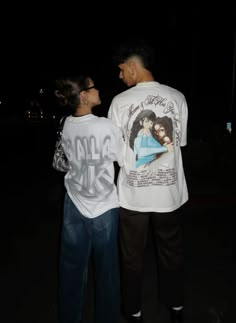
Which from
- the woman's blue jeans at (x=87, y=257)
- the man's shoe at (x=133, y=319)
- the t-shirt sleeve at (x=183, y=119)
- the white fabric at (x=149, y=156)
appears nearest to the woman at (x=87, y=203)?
the woman's blue jeans at (x=87, y=257)

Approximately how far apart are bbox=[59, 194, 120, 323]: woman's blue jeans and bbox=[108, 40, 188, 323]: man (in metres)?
0.20

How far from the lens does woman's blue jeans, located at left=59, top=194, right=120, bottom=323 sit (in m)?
2.53

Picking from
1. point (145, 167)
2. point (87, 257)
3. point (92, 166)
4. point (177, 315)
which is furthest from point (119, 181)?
point (177, 315)

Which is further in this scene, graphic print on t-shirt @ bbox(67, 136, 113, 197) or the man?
the man

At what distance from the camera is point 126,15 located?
985 inches

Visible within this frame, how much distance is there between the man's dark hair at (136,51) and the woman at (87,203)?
0.99 feet

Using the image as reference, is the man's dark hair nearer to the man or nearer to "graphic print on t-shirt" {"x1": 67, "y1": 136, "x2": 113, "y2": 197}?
the man

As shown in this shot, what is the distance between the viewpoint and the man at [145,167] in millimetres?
2535

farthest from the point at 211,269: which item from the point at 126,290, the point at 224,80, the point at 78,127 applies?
the point at 224,80

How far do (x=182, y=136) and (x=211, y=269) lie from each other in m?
1.70

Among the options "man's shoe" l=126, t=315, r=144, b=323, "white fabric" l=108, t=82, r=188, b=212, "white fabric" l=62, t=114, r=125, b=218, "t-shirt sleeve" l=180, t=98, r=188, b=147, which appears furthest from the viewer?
"man's shoe" l=126, t=315, r=144, b=323

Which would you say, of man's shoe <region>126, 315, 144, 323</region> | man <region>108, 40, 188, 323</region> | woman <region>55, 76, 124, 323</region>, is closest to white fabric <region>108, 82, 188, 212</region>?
man <region>108, 40, 188, 323</region>

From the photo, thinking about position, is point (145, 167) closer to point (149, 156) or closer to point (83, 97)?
point (149, 156)

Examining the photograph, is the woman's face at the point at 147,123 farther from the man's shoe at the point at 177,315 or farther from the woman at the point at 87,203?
the man's shoe at the point at 177,315
